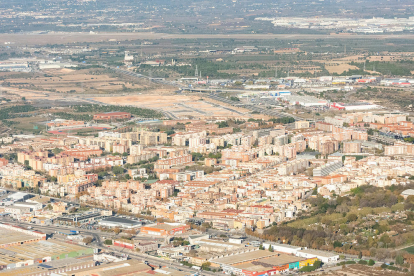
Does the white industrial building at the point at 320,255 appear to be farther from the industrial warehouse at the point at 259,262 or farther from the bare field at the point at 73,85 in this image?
the bare field at the point at 73,85

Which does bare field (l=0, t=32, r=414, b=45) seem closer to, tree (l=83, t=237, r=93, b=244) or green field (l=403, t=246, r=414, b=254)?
green field (l=403, t=246, r=414, b=254)

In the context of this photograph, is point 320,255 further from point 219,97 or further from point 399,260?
point 219,97

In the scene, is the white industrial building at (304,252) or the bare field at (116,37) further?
the bare field at (116,37)

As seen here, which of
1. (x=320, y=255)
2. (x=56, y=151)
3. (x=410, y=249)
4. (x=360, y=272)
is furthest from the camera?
(x=56, y=151)

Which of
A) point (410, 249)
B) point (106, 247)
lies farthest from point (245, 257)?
point (410, 249)

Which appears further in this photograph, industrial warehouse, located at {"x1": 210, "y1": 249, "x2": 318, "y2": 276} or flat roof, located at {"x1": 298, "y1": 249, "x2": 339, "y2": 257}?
flat roof, located at {"x1": 298, "y1": 249, "x2": 339, "y2": 257}

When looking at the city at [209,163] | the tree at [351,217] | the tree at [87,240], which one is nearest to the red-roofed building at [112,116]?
the city at [209,163]

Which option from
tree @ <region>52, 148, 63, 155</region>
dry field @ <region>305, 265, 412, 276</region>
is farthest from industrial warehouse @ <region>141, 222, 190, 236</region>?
tree @ <region>52, 148, 63, 155</region>

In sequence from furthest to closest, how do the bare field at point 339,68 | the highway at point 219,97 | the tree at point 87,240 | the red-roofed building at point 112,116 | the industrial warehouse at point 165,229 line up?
the bare field at point 339,68
the highway at point 219,97
the red-roofed building at point 112,116
the industrial warehouse at point 165,229
the tree at point 87,240

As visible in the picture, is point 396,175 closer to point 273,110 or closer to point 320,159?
point 320,159

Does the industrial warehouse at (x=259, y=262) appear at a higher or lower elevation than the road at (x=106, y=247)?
higher

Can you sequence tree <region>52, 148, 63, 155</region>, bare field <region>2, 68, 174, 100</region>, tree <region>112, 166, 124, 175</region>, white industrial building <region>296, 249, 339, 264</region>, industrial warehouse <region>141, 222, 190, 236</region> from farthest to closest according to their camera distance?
bare field <region>2, 68, 174, 100</region>
tree <region>52, 148, 63, 155</region>
tree <region>112, 166, 124, 175</region>
industrial warehouse <region>141, 222, 190, 236</region>
white industrial building <region>296, 249, 339, 264</region>

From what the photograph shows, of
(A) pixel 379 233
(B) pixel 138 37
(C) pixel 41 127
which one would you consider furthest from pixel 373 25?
(A) pixel 379 233
